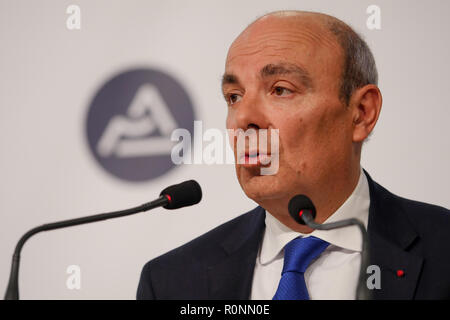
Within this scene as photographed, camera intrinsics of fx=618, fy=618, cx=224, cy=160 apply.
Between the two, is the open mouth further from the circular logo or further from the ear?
the circular logo

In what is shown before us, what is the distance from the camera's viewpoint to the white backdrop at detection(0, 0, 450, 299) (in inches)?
90.4

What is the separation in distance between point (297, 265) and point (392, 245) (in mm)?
280

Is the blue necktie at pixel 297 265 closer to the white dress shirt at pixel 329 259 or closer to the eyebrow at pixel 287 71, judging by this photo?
the white dress shirt at pixel 329 259

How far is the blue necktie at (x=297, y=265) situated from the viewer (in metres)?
1.76

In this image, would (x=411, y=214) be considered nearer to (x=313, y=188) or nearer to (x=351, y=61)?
(x=313, y=188)

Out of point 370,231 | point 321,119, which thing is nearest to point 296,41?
point 321,119

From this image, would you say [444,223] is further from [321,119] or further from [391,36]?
[391,36]

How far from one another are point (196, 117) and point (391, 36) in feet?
2.65

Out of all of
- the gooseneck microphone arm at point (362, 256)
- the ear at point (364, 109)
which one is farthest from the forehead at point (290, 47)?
the gooseneck microphone arm at point (362, 256)

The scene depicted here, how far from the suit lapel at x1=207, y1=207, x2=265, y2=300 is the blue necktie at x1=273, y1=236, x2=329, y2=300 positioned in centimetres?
13

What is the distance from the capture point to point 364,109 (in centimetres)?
196

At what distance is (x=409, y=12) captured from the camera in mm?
2359

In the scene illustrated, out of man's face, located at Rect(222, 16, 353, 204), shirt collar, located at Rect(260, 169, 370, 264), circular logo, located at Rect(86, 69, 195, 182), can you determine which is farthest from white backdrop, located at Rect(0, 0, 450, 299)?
man's face, located at Rect(222, 16, 353, 204)
